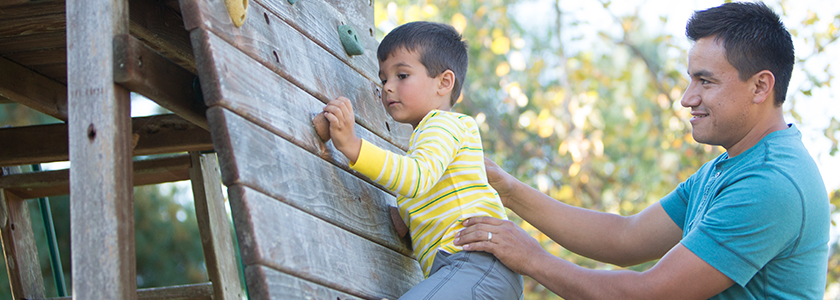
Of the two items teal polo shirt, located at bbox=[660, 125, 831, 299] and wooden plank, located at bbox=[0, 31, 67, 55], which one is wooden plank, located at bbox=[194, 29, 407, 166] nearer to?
wooden plank, located at bbox=[0, 31, 67, 55]

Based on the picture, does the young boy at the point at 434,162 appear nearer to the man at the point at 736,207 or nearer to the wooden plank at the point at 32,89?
the man at the point at 736,207

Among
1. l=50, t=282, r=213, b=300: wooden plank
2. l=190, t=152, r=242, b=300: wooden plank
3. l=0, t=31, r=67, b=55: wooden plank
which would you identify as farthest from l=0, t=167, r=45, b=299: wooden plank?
l=0, t=31, r=67, b=55: wooden plank

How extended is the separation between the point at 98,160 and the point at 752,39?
179 cm

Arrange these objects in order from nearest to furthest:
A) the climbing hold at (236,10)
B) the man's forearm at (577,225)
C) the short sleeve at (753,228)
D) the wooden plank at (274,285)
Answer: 1. the wooden plank at (274,285)
2. the climbing hold at (236,10)
3. the short sleeve at (753,228)
4. the man's forearm at (577,225)

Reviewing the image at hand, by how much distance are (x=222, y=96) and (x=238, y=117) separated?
61 millimetres

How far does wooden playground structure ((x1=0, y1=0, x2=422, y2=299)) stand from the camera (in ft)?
4.62

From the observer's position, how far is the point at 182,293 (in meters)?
2.97

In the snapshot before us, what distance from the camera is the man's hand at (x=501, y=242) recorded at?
193 cm

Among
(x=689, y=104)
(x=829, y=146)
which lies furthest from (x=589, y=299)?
(x=829, y=146)

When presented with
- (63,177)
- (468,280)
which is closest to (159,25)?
(468,280)

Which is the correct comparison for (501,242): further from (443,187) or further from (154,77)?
(154,77)

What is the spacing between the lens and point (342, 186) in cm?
187

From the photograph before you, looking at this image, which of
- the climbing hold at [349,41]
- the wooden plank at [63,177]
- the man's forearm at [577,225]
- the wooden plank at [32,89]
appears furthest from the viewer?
the wooden plank at [63,177]

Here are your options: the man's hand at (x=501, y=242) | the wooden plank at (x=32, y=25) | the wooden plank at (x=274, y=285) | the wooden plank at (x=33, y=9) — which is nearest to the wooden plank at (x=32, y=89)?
the wooden plank at (x=32, y=25)
